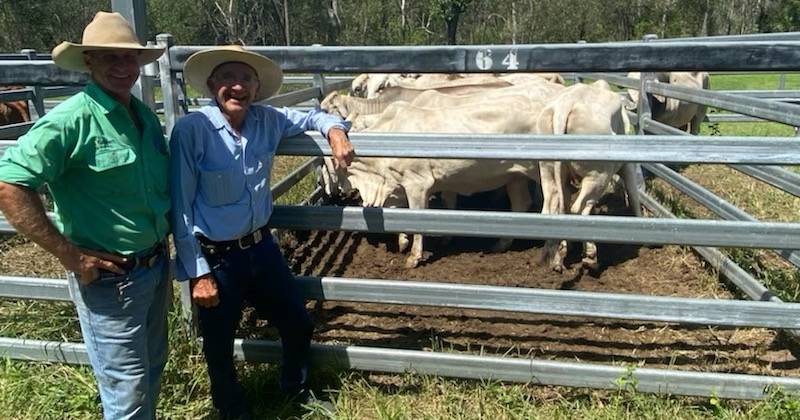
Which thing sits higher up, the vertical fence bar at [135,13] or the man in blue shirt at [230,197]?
the vertical fence bar at [135,13]

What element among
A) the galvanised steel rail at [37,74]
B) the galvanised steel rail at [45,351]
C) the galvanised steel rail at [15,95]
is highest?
the galvanised steel rail at [37,74]

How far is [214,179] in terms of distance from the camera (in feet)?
9.75

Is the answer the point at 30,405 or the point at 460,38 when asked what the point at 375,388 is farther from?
the point at 460,38

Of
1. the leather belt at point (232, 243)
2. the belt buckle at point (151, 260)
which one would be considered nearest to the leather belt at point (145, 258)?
the belt buckle at point (151, 260)

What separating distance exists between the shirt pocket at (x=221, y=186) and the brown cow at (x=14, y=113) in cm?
838

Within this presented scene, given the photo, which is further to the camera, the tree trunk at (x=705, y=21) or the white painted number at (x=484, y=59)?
the tree trunk at (x=705, y=21)

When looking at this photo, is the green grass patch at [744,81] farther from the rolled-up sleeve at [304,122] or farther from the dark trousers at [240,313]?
the dark trousers at [240,313]

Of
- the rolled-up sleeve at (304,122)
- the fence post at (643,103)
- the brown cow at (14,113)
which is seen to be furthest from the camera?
the brown cow at (14,113)

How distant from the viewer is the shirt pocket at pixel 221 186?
2.97m

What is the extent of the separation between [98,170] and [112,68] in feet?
1.44

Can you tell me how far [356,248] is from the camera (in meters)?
6.64

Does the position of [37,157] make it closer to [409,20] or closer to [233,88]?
[233,88]

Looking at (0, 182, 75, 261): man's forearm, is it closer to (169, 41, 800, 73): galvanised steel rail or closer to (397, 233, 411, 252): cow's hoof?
(169, 41, 800, 73): galvanised steel rail

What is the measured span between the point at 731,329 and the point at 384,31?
46899 millimetres
